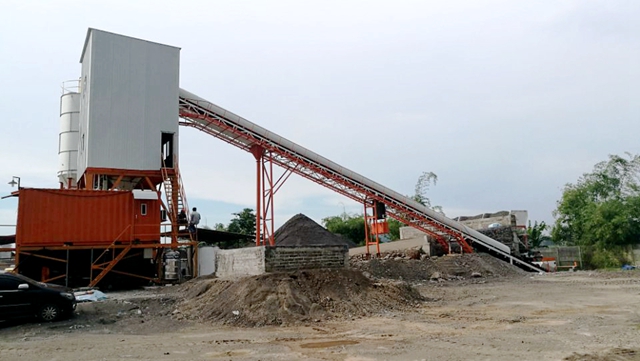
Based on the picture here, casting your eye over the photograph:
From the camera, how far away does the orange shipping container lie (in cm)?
2134

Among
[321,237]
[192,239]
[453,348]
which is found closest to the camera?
[453,348]

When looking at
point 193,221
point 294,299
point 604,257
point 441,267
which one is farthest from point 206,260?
point 604,257

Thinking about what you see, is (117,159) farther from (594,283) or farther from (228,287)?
(594,283)

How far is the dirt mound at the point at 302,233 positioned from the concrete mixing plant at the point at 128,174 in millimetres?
Result: 16168

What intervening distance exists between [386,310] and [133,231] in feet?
45.4

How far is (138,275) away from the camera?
78.4ft

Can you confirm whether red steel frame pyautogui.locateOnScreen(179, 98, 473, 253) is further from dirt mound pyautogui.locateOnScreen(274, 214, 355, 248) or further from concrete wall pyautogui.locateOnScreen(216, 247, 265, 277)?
dirt mound pyautogui.locateOnScreen(274, 214, 355, 248)

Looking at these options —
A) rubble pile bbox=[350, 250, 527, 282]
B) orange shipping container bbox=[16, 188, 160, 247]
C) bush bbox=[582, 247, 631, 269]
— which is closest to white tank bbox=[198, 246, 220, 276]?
orange shipping container bbox=[16, 188, 160, 247]

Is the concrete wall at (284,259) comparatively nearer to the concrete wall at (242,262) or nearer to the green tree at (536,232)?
the concrete wall at (242,262)

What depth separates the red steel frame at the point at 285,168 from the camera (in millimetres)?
26906

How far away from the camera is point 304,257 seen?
16344mm

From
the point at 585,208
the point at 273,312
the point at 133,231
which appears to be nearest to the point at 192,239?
the point at 133,231

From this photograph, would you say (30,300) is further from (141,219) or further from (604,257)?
(604,257)

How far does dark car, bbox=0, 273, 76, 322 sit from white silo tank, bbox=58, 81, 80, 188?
55.2ft
